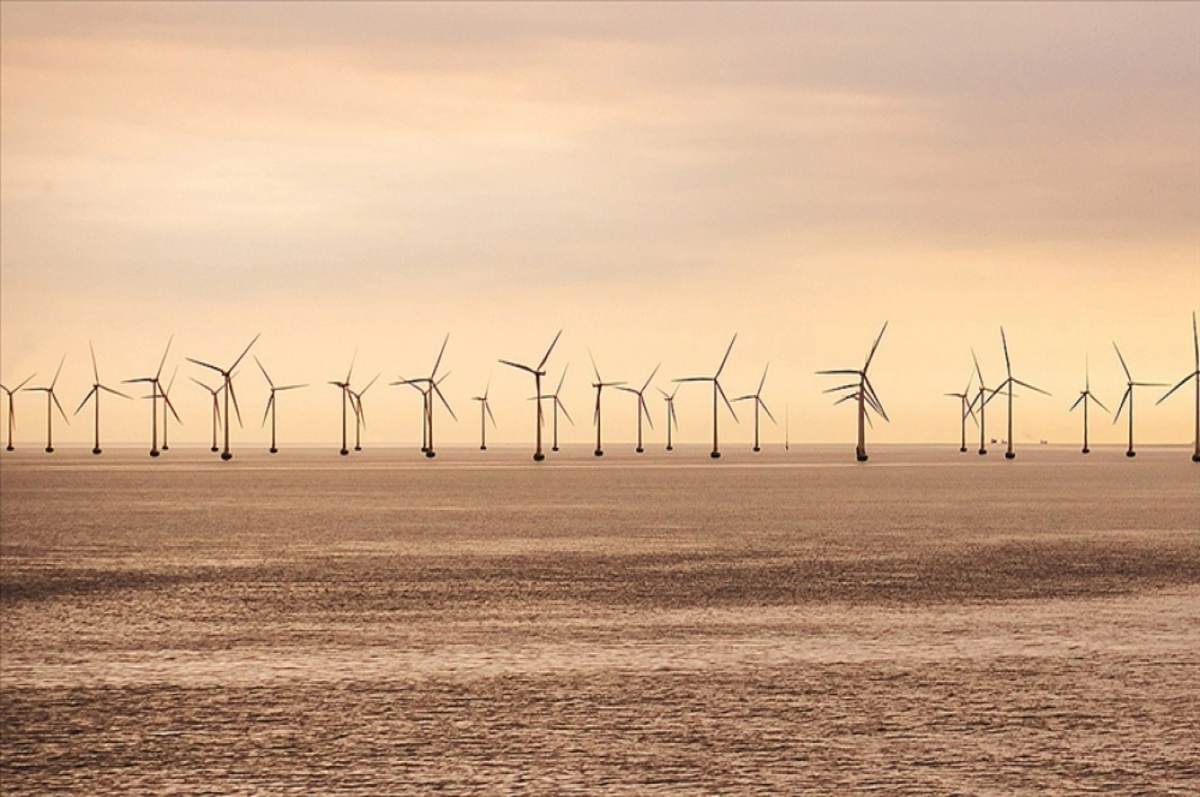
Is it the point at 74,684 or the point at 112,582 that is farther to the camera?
the point at 112,582

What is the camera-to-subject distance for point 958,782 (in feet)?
79.9

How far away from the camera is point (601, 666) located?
1422 inches

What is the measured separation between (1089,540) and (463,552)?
30.0 metres

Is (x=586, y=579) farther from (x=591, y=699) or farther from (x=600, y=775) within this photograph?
(x=600, y=775)

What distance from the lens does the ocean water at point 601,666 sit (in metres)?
25.6

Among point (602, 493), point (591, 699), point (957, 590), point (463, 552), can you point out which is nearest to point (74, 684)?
point (591, 699)

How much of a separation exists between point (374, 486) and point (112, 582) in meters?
118

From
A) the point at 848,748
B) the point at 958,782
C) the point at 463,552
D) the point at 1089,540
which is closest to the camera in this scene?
the point at 958,782

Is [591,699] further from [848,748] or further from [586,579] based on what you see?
[586,579]

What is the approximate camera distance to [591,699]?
3173 cm

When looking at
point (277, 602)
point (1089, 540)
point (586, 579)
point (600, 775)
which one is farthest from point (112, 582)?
point (1089, 540)

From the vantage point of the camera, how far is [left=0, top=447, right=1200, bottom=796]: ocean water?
84.0ft

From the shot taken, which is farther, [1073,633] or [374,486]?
[374,486]

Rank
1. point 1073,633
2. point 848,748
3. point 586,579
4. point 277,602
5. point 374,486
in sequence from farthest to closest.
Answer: point 374,486, point 586,579, point 277,602, point 1073,633, point 848,748
